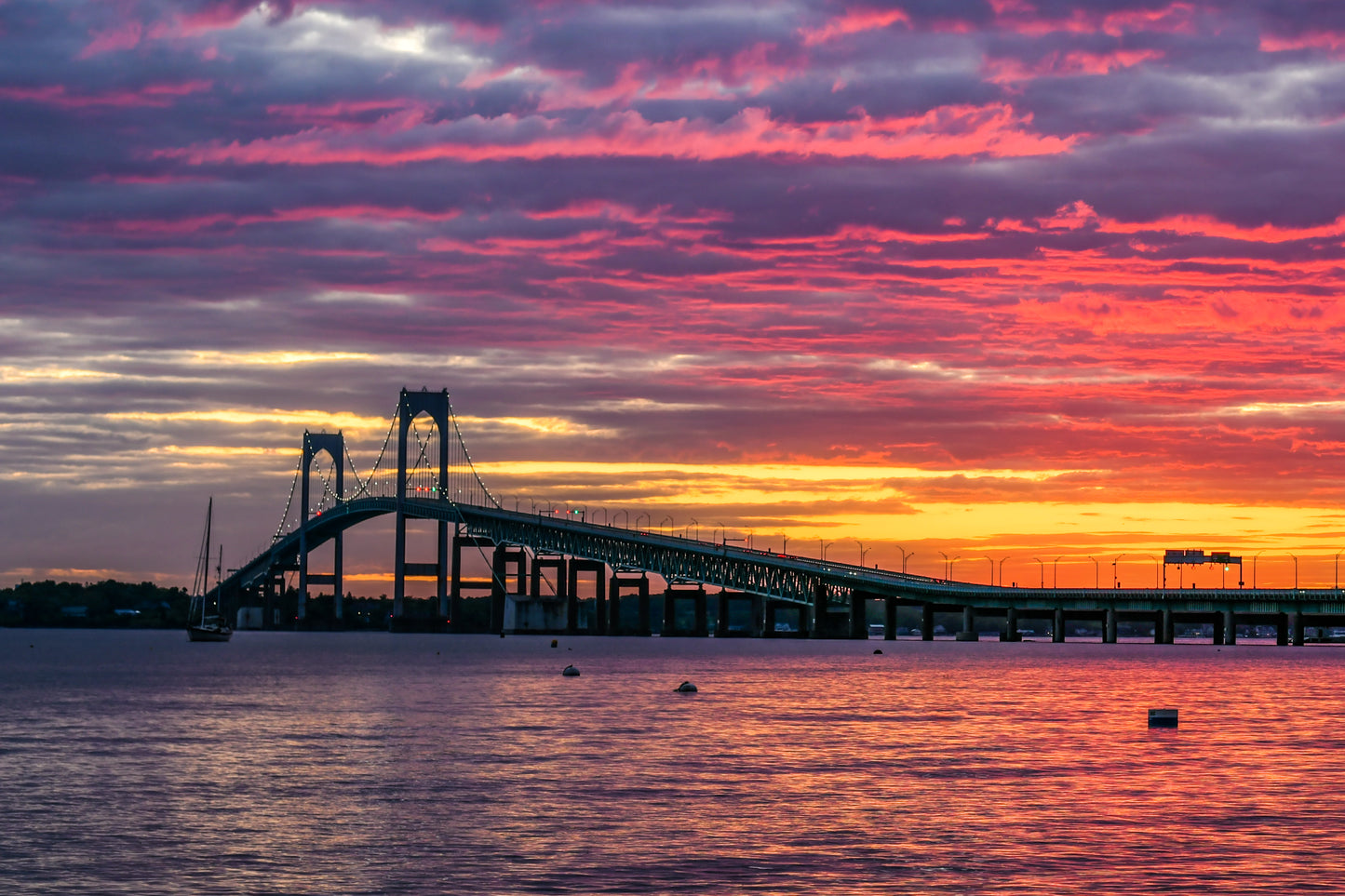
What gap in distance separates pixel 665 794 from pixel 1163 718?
30.9m

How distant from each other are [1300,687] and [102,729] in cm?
7312

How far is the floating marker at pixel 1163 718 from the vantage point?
6706 cm

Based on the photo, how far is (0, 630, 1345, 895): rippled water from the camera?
102ft

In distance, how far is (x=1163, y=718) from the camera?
67188mm

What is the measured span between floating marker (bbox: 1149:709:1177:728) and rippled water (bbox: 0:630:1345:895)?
85 centimetres

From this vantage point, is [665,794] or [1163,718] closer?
[665,794]

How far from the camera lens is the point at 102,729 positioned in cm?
6512

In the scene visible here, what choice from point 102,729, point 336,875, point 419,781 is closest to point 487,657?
point 102,729

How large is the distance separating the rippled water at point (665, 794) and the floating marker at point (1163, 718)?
0.85 metres

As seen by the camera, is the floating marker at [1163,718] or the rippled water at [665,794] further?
the floating marker at [1163,718]

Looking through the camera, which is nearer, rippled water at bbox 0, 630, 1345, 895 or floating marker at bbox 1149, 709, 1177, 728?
rippled water at bbox 0, 630, 1345, 895

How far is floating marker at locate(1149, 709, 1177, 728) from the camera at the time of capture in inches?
2640

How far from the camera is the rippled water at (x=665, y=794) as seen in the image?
3114 cm

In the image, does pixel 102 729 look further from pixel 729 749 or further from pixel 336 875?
pixel 336 875
